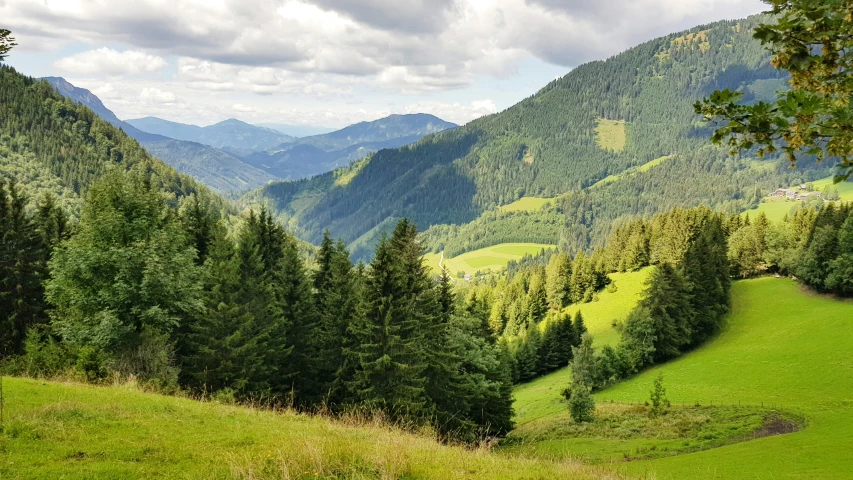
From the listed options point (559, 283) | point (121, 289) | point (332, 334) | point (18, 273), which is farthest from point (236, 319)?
point (559, 283)

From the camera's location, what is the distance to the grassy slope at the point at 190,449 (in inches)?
306

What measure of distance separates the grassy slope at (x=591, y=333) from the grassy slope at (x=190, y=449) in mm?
42248

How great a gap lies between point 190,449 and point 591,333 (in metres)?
81.5

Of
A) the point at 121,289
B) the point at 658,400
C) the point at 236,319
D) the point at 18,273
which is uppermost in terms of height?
the point at 121,289

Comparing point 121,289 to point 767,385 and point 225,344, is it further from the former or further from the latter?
point 767,385

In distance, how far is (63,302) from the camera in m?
27.0

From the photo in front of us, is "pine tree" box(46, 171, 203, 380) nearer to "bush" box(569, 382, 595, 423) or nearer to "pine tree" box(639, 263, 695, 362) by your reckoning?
"bush" box(569, 382, 595, 423)

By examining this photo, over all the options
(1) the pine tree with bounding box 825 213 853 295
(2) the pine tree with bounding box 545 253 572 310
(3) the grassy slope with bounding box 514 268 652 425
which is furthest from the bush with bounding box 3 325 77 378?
(2) the pine tree with bounding box 545 253 572 310

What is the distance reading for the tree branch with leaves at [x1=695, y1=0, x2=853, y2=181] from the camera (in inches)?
192

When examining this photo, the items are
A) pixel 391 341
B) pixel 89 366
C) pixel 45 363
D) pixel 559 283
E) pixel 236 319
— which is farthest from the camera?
pixel 559 283

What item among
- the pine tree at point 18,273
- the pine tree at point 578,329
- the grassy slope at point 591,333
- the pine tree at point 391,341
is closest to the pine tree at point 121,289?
the pine tree at point 18,273

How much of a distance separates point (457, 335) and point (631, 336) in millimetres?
39109

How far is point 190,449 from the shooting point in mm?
9609

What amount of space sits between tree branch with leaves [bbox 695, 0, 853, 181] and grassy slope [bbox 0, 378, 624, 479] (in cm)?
668
